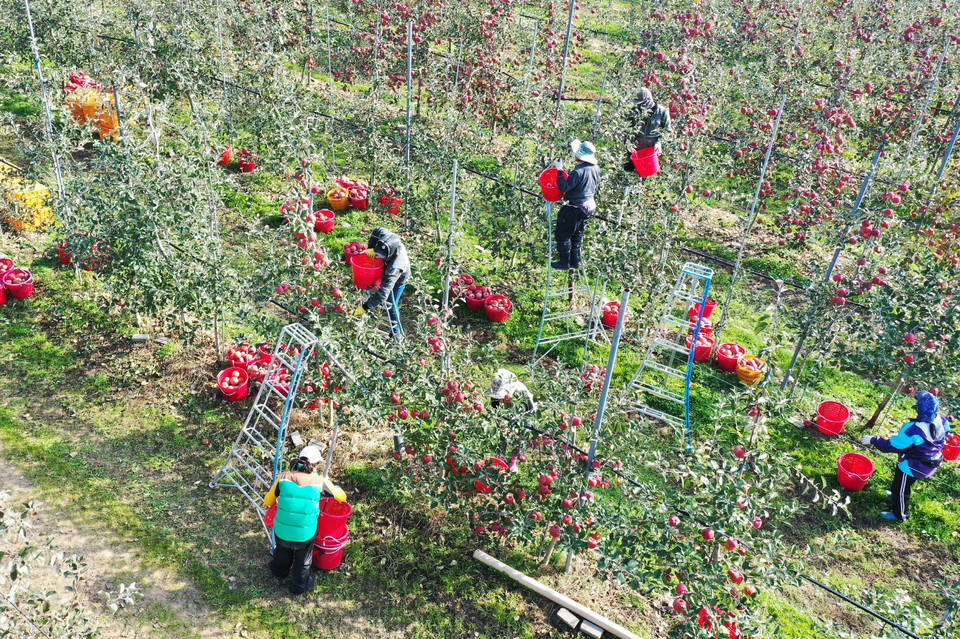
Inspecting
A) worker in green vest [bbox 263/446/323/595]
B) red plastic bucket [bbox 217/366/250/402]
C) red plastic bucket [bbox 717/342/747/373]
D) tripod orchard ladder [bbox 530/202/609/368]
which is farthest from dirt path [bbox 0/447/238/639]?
red plastic bucket [bbox 717/342/747/373]

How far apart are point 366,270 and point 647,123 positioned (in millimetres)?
3755

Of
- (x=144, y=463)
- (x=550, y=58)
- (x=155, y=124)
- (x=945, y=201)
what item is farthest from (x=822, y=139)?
(x=144, y=463)

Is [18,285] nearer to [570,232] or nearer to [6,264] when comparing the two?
[6,264]

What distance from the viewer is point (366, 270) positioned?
18.7 feet

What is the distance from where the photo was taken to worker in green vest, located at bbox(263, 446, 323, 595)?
14.4 ft

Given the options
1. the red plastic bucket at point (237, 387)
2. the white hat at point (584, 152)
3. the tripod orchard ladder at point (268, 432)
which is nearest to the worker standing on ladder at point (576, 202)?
the white hat at point (584, 152)

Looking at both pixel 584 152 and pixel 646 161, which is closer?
pixel 584 152

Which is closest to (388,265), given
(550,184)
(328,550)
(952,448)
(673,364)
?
(550,184)

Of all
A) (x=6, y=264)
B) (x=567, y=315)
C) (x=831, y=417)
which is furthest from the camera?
(x=6, y=264)

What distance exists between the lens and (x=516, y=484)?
15.5ft

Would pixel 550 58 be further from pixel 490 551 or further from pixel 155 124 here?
pixel 490 551

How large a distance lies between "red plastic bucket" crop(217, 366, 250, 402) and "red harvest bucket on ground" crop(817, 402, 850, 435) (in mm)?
5483

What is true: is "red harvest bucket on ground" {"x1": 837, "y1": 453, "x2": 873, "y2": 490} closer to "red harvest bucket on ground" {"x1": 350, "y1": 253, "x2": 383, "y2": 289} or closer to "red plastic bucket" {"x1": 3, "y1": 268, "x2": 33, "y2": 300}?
"red harvest bucket on ground" {"x1": 350, "y1": 253, "x2": 383, "y2": 289}

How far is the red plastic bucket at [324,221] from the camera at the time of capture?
27.6 ft
